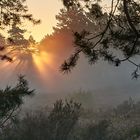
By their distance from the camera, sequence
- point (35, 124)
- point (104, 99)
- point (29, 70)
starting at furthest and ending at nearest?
point (29, 70), point (104, 99), point (35, 124)

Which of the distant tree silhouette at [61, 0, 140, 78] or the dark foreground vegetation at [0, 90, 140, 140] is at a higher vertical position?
the dark foreground vegetation at [0, 90, 140, 140]


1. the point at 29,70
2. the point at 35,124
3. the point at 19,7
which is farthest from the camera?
the point at 29,70

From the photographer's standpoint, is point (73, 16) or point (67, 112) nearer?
point (67, 112)

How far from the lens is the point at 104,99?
5244cm

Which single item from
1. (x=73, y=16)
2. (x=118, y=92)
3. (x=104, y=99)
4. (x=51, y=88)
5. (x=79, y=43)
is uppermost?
(x=73, y=16)

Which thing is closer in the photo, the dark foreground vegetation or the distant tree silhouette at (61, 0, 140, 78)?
the distant tree silhouette at (61, 0, 140, 78)

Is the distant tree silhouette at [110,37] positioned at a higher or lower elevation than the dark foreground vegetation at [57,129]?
lower

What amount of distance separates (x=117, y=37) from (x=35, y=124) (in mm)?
7562

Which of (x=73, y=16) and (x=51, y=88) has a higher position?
(x=73, y=16)

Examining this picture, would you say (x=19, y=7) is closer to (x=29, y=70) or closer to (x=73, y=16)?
(x=73, y=16)

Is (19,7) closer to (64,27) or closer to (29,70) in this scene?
(64,27)

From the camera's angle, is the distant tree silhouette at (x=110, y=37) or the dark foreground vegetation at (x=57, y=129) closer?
the distant tree silhouette at (x=110, y=37)

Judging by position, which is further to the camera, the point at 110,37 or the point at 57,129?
the point at 57,129

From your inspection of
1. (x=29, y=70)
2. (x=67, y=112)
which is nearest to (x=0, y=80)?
(x=29, y=70)
